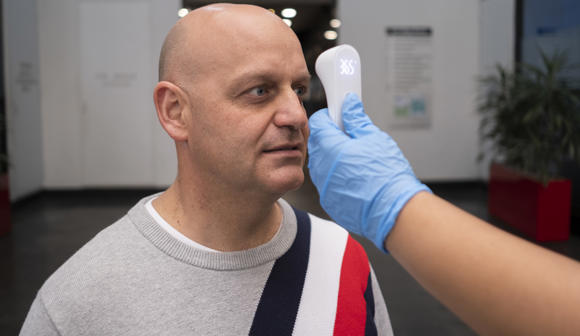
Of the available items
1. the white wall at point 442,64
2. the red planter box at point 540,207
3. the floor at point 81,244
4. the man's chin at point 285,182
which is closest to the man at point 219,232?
the man's chin at point 285,182

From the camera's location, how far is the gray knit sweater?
816mm

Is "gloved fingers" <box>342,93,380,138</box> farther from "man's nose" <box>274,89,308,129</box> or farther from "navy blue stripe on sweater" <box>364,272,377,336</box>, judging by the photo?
"navy blue stripe on sweater" <box>364,272,377,336</box>

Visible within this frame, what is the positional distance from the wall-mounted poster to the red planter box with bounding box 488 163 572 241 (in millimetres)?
2135

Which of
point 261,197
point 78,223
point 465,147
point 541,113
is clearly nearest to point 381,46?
point 465,147

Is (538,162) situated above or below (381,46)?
below

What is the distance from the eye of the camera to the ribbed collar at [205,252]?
0.88m

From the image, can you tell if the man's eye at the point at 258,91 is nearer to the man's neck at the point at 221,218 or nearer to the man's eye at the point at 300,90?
the man's eye at the point at 300,90

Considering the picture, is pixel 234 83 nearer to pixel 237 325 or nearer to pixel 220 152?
pixel 220 152

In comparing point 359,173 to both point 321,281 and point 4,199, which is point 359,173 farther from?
point 4,199

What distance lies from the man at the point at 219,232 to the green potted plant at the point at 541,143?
148 inches

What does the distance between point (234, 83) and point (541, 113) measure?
4.01m

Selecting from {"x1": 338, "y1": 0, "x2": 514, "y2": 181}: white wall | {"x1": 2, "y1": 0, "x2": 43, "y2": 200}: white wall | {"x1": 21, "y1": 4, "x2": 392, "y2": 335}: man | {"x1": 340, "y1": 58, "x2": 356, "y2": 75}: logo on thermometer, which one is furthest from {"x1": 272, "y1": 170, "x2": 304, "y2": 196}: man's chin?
{"x1": 338, "y1": 0, "x2": 514, "y2": 181}: white wall

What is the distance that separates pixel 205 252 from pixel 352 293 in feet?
1.05

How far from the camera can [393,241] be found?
67cm
